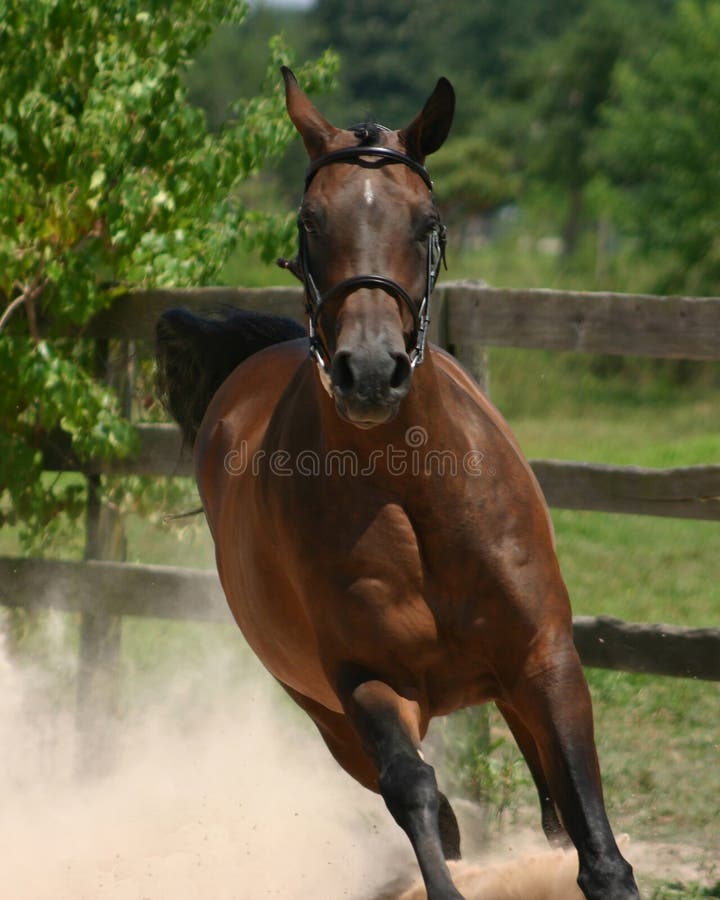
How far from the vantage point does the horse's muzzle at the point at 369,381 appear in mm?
2719

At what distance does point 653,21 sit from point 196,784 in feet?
117

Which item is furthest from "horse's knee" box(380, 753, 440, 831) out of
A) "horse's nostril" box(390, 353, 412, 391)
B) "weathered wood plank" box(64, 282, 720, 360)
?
"weathered wood plank" box(64, 282, 720, 360)

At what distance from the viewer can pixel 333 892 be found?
15.5 feet

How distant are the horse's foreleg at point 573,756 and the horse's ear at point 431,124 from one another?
47.3 inches

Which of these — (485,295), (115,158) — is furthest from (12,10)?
(485,295)

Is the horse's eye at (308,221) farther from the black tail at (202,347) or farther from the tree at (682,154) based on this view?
the tree at (682,154)

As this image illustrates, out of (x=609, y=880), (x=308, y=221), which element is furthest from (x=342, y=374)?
(x=609, y=880)

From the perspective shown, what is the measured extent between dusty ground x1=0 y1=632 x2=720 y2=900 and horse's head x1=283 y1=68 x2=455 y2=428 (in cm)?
173

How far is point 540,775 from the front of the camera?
3775 mm

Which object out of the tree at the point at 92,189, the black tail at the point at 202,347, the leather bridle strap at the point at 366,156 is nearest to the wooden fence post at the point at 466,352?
the black tail at the point at 202,347

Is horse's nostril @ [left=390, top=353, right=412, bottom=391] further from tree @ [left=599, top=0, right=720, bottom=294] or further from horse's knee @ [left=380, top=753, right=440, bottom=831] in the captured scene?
tree @ [left=599, top=0, right=720, bottom=294]

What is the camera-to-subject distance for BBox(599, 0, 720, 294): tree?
18.2m

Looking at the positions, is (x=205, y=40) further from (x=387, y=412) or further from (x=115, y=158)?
(x=387, y=412)

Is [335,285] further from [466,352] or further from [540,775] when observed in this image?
[466,352]
